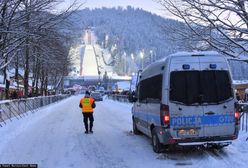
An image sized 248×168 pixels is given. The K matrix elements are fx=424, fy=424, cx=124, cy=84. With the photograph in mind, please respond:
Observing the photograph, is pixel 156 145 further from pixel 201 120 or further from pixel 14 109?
pixel 14 109

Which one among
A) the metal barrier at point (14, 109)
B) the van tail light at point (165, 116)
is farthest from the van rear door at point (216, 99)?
the metal barrier at point (14, 109)

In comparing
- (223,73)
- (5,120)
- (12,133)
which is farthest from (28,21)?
(223,73)

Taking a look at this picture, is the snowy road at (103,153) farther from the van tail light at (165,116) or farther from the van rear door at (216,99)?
the van tail light at (165,116)

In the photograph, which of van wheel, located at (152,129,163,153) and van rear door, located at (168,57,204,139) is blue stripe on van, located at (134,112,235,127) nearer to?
van rear door, located at (168,57,204,139)

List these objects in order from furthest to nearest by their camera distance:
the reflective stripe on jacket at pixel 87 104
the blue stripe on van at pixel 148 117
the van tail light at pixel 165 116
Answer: the reflective stripe on jacket at pixel 87 104
the blue stripe on van at pixel 148 117
the van tail light at pixel 165 116

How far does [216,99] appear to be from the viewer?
10.7 metres

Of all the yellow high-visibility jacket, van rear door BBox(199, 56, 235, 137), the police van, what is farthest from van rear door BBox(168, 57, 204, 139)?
the yellow high-visibility jacket

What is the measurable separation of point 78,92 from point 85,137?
485 ft

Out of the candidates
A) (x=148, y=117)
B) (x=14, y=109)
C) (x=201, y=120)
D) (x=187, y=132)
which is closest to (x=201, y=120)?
(x=201, y=120)

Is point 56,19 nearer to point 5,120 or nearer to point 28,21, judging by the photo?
point 28,21

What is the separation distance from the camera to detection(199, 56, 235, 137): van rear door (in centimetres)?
1063

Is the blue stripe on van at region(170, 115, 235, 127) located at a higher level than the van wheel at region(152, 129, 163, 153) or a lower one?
higher

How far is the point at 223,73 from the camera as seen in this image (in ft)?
35.6

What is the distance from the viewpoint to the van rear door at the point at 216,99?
10.6m
